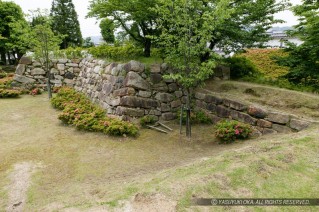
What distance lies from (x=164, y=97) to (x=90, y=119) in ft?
9.26

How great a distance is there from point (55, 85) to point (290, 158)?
525 inches

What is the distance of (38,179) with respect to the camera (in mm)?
4832

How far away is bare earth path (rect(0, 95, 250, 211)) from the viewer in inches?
163

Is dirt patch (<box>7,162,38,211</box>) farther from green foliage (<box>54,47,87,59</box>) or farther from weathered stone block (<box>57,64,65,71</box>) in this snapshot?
green foliage (<box>54,47,87,59</box>)

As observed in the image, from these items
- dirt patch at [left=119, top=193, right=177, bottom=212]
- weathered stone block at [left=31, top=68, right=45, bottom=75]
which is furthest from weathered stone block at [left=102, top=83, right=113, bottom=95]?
weathered stone block at [left=31, top=68, right=45, bottom=75]

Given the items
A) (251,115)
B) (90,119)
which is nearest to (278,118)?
(251,115)

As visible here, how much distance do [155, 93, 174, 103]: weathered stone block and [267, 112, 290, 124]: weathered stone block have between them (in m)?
3.63

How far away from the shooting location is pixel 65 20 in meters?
22.5

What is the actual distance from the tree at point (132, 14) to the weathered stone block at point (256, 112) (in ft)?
13.1

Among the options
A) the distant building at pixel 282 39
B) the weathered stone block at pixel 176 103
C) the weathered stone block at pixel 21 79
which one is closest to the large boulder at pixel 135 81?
the weathered stone block at pixel 176 103

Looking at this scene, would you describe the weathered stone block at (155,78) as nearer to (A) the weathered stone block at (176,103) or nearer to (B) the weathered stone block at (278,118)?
(A) the weathered stone block at (176,103)

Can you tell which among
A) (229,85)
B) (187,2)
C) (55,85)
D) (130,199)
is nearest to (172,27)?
(187,2)

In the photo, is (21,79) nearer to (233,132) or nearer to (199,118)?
(199,118)

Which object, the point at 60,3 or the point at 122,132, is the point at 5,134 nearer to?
the point at 122,132
